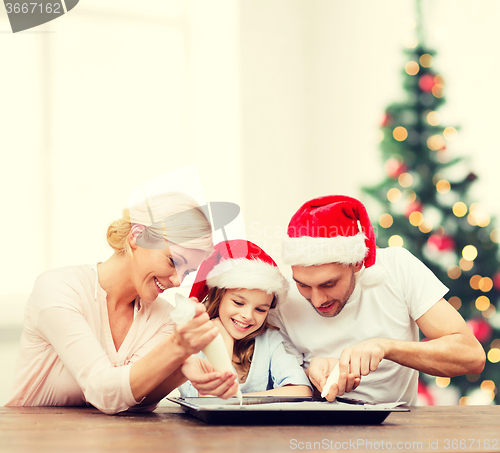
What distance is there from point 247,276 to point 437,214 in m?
1.65

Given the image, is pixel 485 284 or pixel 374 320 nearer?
→ pixel 374 320

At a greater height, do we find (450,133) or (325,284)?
(450,133)

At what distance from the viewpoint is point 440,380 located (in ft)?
8.68

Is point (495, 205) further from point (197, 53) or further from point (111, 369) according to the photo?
point (111, 369)

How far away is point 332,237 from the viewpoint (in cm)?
154

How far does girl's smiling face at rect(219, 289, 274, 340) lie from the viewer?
1.43m

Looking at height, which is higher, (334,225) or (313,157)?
(313,157)

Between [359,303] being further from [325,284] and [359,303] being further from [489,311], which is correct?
[489,311]

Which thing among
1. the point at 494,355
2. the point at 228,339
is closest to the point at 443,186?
the point at 494,355

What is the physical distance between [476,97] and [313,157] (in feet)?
3.56

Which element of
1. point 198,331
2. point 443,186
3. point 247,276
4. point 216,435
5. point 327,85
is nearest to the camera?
point 216,435

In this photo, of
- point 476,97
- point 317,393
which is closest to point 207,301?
point 317,393

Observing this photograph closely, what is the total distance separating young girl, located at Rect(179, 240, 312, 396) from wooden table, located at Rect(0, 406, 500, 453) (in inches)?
14.4

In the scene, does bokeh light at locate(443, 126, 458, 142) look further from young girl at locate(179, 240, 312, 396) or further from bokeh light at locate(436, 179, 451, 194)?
young girl at locate(179, 240, 312, 396)
